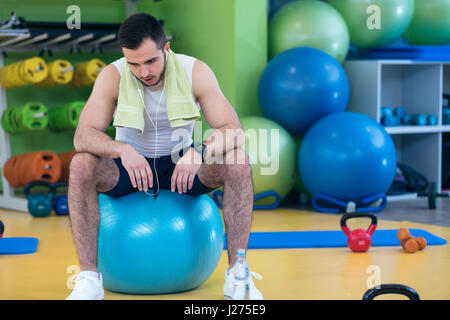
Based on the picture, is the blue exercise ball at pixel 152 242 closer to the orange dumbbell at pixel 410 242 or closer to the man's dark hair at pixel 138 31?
the man's dark hair at pixel 138 31

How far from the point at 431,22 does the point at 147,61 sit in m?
3.60

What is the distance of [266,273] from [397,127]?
8.37ft

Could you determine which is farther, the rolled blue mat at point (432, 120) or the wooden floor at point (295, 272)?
the rolled blue mat at point (432, 120)

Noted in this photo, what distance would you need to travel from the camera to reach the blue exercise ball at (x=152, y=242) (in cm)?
222

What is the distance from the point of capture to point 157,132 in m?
2.37

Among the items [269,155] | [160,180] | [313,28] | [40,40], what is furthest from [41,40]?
[160,180]

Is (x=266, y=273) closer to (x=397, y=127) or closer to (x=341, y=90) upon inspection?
(x=341, y=90)

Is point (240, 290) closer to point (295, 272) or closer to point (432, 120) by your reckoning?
point (295, 272)

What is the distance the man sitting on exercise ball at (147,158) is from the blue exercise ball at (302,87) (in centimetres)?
211

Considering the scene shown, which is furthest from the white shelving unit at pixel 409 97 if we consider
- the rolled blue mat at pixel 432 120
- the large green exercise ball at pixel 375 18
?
the large green exercise ball at pixel 375 18

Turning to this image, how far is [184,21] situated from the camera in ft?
16.6

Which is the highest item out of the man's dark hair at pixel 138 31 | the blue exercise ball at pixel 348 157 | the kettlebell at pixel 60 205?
the man's dark hair at pixel 138 31
